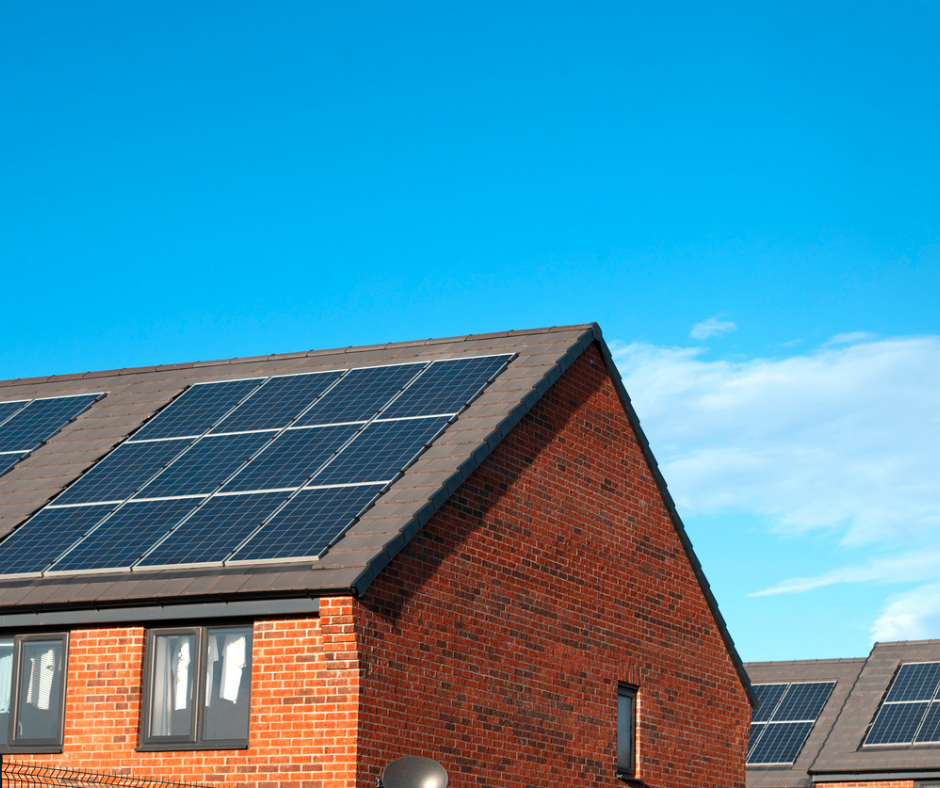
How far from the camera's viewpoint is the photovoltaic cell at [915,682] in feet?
118

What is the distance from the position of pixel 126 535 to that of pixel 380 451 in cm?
332

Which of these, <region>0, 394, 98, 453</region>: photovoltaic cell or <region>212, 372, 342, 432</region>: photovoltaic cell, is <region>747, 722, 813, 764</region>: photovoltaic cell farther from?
<region>0, 394, 98, 453</region>: photovoltaic cell

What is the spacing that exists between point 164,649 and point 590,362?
26.9 ft

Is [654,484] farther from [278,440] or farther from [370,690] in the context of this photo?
[370,690]

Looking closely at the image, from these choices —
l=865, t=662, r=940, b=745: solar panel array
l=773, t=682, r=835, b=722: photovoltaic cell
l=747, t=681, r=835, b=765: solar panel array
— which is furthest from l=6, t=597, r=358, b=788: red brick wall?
l=773, t=682, r=835, b=722: photovoltaic cell

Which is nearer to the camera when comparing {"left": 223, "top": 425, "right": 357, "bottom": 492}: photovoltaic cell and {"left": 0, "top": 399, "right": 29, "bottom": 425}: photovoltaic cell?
{"left": 223, "top": 425, "right": 357, "bottom": 492}: photovoltaic cell

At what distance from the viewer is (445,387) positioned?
64.3 feet

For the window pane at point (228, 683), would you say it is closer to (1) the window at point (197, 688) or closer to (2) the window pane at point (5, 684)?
(1) the window at point (197, 688)

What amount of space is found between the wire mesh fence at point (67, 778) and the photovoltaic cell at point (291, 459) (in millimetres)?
3791

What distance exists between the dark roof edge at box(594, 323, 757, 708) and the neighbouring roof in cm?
3

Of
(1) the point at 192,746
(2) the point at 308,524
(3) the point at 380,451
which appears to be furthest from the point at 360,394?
(1) the point at 192,746

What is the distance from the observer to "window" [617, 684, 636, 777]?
Answer: 1984cm

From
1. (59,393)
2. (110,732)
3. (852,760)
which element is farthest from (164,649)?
(852,760)

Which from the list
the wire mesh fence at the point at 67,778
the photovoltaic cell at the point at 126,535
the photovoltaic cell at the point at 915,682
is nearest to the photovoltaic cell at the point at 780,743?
the photovoltaic cell at the point at 915,682
